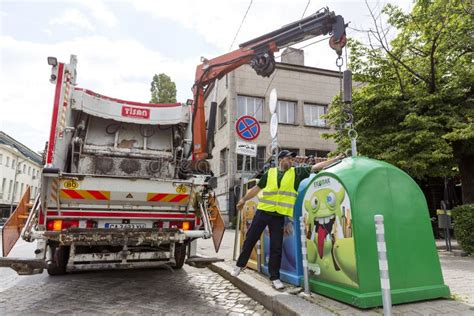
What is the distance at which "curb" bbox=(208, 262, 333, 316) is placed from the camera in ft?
11.2

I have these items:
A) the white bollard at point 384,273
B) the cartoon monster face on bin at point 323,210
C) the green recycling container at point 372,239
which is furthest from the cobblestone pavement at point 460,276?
the cartoon monster face on bin at point 323,210

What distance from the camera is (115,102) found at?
6.18 m

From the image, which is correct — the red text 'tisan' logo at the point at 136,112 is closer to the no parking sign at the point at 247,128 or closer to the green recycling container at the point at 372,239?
the no parking sign at the point at 247,128

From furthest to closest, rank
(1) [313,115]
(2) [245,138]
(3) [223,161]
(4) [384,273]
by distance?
(3) [223,161]
(1) [313,115]
(2) [245,138]
(4) [384,273]

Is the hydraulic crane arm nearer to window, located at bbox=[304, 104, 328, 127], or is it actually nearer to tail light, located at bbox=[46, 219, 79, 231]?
tail light, located at bbox=[46, 219, 79, 231]

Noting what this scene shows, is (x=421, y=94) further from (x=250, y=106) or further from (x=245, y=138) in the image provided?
(x=250, y=106)

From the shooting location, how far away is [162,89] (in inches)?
→ 1073

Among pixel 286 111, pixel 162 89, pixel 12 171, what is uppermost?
pixel 162 89

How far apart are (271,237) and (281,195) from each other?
1.92ft

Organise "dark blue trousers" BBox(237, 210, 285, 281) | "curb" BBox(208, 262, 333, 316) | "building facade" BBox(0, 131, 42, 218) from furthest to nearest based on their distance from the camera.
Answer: "building facade" BBox(0, 131, 42, 218) < "dark blue trousers" BBox(237, 210, 285, 281) < "curb" BBox(208, 262, 333, 316)

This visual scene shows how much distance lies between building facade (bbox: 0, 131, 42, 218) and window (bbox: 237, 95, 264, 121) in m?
31.1

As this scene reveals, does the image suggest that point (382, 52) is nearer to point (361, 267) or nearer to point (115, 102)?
point (115, 102)

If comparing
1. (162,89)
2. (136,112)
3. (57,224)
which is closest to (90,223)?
(57,224)

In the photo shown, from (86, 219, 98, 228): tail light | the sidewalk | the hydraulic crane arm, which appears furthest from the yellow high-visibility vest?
(86, 219, 98, 228): tail light
